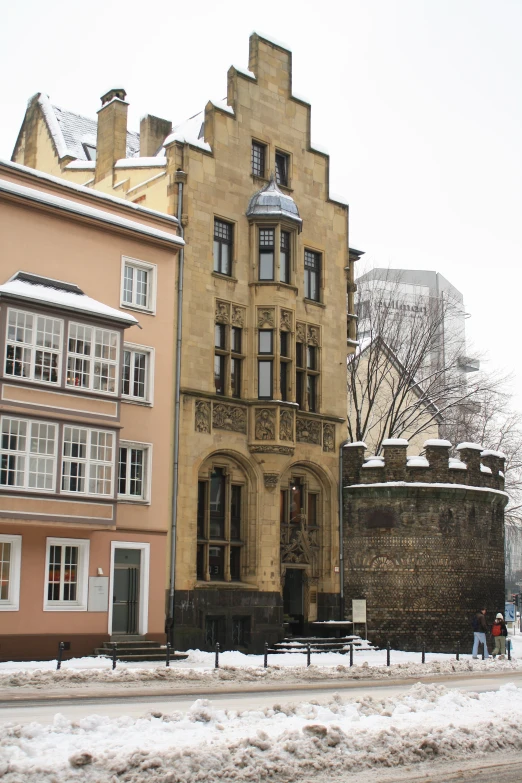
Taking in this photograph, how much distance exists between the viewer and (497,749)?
13.5 meters

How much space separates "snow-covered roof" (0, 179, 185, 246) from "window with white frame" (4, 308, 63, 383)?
3564 millimetres

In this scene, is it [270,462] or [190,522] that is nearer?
[190,522]

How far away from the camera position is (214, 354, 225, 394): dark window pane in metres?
33.4

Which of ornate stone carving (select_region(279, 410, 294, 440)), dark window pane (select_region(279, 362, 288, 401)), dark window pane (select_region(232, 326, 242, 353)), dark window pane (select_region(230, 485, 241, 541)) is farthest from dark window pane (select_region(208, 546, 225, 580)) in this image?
dark window pane (select_region(232, 326, 242, 353))

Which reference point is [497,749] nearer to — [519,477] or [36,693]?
[36,693]

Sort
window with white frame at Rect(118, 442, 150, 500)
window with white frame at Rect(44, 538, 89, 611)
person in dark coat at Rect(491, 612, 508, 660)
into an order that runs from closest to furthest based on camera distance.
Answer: window with white frame at Rect(44, 538, 89, 611), window with white frame at Rect(118, 442, 150, 500), person in dark coat at Rect(491, 612, 508, 660)

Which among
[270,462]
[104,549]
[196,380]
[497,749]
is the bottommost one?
[497,749]

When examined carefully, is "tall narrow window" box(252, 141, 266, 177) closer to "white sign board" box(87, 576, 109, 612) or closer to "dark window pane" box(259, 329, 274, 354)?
"dark window pane" box(259, 329, 274, 354)

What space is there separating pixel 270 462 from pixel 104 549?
7.08 m

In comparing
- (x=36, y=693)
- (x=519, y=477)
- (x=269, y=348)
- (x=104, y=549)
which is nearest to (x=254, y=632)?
(x=104, y=549)

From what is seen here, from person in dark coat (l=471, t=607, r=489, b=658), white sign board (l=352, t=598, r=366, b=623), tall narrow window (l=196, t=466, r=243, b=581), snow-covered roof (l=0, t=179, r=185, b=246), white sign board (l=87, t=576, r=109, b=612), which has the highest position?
snow-covered roof (l=0, t=179, r=185, b=246)

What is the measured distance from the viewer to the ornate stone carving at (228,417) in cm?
3281

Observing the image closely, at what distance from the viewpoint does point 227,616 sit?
1265 inches

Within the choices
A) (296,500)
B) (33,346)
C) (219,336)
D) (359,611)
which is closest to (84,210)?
(33,346)
